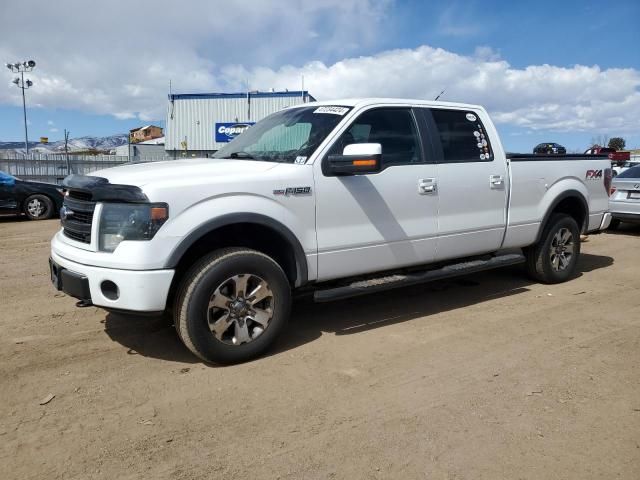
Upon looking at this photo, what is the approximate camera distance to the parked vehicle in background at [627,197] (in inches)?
393

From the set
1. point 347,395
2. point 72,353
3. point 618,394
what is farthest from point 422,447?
point 72,353

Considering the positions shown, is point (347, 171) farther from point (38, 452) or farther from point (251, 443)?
point (38, 452)

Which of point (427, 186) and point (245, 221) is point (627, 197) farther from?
point (245, 221)

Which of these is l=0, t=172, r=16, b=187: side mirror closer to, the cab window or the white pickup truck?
the white pickup truck

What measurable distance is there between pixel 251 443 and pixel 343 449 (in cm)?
50

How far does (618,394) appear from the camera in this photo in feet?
11.0

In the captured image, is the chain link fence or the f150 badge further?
the chain link fence

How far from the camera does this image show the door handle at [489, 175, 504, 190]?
5199 millimetres

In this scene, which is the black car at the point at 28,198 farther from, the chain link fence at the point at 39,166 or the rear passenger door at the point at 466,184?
the chain link fence at the point at 39,166

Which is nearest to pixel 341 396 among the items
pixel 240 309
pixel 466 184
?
pixel 240 309

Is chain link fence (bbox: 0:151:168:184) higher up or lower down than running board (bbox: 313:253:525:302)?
higher up

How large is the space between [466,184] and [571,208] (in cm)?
227

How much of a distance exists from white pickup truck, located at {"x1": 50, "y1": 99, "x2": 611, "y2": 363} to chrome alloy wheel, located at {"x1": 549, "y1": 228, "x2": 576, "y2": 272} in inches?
24.1

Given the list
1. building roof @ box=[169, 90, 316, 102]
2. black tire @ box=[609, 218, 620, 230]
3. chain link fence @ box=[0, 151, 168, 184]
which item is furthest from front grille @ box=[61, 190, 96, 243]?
building roof @ box=[169, 90, 316, 102]
